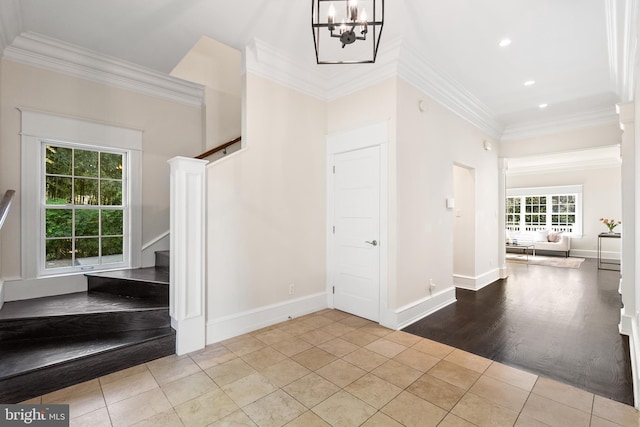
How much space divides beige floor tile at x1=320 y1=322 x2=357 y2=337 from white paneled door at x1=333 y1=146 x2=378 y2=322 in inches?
14.0

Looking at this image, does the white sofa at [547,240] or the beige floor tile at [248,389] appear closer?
the beige floor tile at [248,389]

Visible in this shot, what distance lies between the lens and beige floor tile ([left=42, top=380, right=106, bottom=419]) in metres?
1.90

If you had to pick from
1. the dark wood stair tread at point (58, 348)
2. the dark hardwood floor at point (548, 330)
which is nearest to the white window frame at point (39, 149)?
the dark wood stair tread at point (58, 348)

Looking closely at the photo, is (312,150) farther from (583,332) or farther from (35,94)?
Result: (583,332)

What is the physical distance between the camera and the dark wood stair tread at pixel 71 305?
255 centimetres

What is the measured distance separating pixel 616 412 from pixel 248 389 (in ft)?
8.15

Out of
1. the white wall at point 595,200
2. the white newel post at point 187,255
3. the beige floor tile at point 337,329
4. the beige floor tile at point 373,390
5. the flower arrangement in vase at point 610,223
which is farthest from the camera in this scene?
the white wall at point 595,200

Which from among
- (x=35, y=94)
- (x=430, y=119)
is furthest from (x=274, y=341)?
(x=35, y=94)

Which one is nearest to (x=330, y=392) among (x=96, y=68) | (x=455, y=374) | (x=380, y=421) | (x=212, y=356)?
(x=380, y=421)

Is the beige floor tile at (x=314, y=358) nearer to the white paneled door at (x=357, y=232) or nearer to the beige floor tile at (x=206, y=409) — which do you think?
the beige floor tile at (x=206, y=409)

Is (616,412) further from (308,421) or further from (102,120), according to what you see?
(102,120)

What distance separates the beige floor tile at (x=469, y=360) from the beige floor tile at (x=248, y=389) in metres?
1.60

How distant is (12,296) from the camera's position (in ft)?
9.61

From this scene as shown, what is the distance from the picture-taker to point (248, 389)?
214 cm
